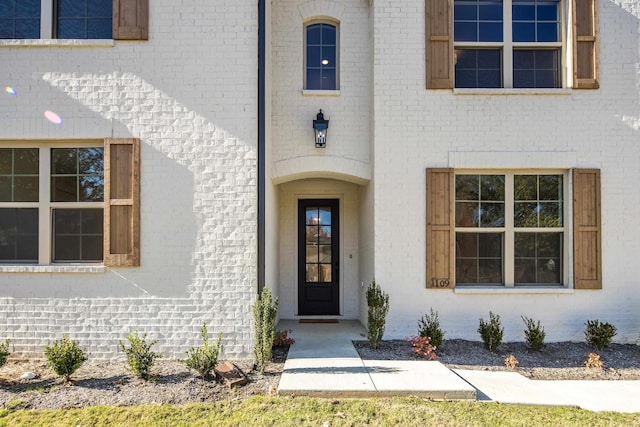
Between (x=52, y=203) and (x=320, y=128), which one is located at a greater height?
(x=320, y=128)

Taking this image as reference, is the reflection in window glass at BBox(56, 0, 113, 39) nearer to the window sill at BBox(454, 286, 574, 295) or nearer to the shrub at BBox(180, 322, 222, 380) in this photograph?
the shrub at BBox(180, 322, 222, 380)

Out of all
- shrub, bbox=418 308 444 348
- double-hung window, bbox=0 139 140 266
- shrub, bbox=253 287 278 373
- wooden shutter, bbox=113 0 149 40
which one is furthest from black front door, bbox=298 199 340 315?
wooden shutter, bbox=113 0 149 40

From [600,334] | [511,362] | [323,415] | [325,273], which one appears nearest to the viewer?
[323,415]

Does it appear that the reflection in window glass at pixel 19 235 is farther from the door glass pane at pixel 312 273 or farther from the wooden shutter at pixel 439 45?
the wooden shutter at pixel 439 45

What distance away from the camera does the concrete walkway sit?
4.34m

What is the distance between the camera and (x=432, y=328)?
598cm

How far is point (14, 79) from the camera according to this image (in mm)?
5656

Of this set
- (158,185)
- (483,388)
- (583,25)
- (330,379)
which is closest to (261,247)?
(158,185)

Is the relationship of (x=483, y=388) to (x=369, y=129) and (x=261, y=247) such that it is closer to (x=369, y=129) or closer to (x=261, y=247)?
(x=261, y=247)

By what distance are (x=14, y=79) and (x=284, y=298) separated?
→ 209 inches

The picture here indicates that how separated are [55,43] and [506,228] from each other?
699cm

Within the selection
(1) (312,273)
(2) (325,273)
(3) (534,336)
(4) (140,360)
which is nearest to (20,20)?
(4) (140,360)

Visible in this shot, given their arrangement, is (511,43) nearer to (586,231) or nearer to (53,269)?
(586,231)

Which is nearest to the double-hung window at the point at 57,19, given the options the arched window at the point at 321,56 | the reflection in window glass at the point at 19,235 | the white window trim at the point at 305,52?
the reflection in window glass at the point at 19,235
